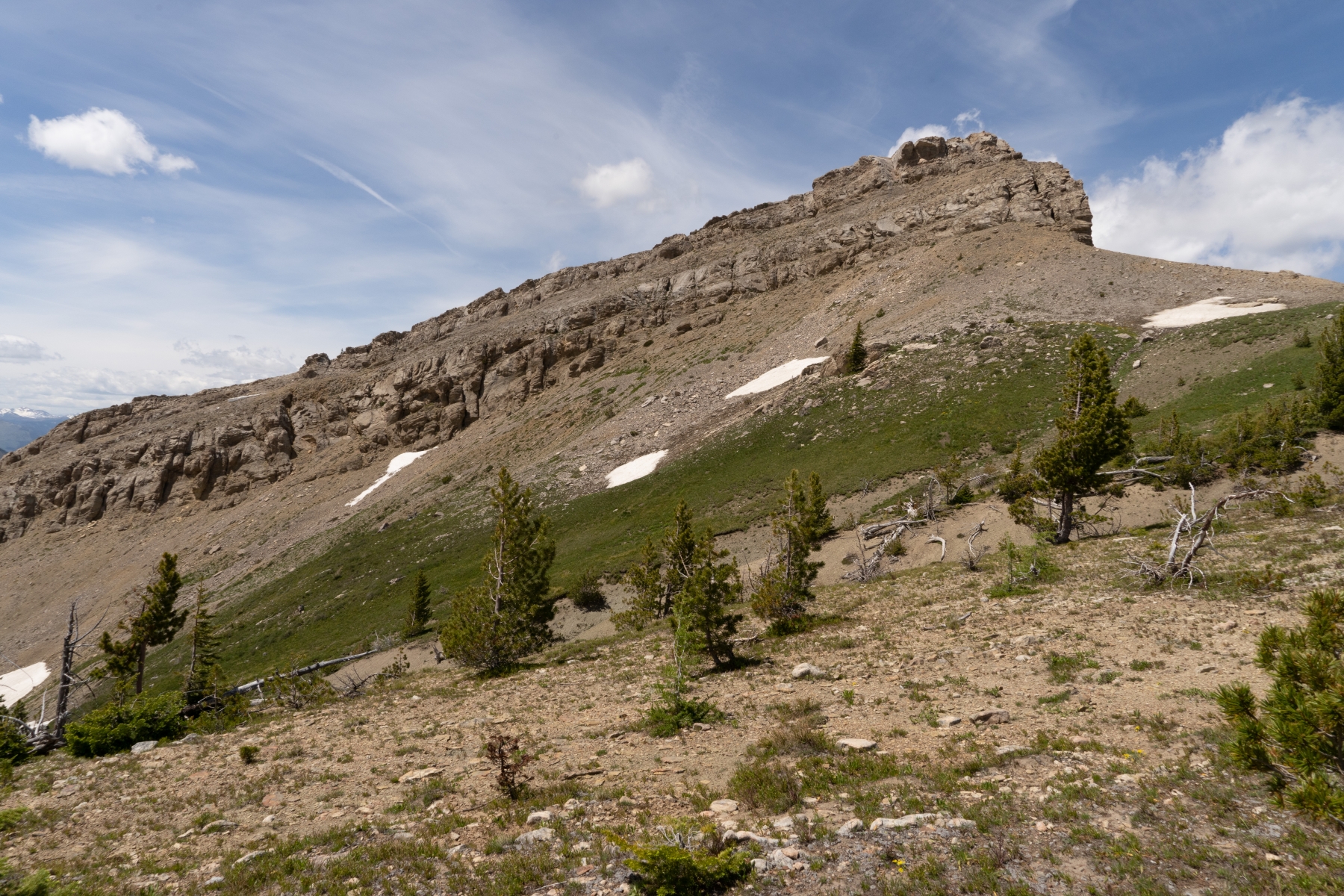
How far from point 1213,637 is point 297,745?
19606 millimetres

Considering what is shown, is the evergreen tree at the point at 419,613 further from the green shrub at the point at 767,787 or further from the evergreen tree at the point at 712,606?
Answer: the green shrub at the point at 767,787

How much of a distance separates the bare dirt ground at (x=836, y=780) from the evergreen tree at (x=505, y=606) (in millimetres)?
3044

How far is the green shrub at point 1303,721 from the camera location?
17.5 feet

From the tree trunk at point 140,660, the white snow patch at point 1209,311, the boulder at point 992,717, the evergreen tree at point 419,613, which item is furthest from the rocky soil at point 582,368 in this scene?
the boulder at point 992,717

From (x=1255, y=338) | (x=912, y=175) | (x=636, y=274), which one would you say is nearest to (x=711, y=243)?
(x=636, y=274)

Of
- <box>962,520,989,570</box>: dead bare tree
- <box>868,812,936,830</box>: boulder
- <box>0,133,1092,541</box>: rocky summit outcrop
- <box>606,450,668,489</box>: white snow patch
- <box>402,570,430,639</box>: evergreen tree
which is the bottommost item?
<box>402,570,430,639</box>: evergreen tree

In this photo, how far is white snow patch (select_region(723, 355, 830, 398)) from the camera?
52.9m

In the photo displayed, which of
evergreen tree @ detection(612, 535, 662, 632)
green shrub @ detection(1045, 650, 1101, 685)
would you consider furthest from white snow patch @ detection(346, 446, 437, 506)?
green shrub @ detection(1045, 650, 1101, 685)

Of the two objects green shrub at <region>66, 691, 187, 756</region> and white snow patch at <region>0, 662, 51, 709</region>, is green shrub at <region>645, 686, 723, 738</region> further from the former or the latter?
white snow patch at <region>0, 662, 51, 709</region>

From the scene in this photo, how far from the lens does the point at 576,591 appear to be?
31.1m

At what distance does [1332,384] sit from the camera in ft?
77.6

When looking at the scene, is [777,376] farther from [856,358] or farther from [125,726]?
[125,726]

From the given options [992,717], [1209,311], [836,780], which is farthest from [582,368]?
[836,780]

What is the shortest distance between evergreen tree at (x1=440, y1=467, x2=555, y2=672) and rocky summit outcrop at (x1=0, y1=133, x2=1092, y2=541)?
186 ft
